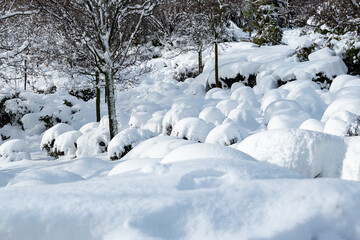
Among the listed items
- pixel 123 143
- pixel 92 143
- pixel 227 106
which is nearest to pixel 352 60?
pixel 227 106

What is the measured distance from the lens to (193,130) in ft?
24.5

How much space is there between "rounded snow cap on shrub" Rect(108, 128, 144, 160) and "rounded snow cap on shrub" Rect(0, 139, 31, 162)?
Result: 11.5 ft

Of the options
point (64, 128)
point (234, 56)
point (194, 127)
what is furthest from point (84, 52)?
point (234, 56)

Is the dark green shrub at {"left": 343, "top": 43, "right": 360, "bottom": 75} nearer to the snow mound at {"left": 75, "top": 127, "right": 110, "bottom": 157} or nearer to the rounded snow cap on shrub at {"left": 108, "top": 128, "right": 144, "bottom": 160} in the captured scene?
the rounded snow cap on shrub at {"left": 108, "top": 128, "right": 144, "bottom": 160}

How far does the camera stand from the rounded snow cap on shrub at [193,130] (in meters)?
7.38

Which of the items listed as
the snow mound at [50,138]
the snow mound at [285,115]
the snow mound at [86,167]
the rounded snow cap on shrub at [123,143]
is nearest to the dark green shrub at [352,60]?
the snow mound at [285,115]

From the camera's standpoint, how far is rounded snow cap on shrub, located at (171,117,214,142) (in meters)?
7.38

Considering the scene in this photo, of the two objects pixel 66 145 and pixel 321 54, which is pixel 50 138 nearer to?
pixel 66 145

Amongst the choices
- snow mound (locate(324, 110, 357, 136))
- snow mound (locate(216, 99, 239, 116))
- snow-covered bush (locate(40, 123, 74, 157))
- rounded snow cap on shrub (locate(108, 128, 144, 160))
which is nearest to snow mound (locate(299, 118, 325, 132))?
snow mound (locate(324, 110, 357, 136))

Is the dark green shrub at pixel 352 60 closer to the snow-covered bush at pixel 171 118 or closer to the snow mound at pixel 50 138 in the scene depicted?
the snow-covered bush at pixel 171 118

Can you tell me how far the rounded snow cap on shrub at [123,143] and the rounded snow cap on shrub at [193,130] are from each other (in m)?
1.08

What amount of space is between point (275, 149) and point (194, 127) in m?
4.19

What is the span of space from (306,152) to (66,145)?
25.4 feet

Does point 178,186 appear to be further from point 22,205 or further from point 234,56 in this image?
point 234,56
